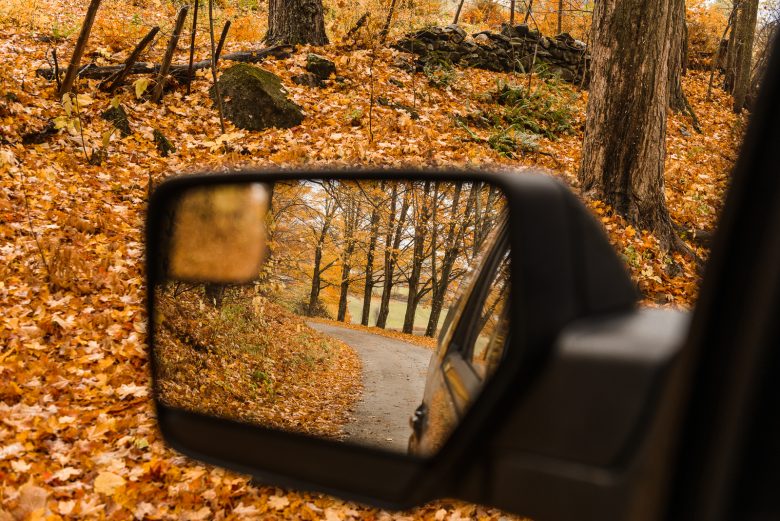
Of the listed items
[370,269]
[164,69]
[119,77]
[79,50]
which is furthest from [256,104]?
[370,269]

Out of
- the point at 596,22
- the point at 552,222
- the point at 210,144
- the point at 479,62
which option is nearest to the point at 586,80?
the point at 479,62

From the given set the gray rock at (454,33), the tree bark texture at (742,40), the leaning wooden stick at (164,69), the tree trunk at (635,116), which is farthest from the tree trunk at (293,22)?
the tree bark texture at (742,40)

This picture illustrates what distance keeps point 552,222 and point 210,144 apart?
816 centimetres

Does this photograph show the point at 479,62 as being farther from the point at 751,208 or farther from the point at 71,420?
the point at 751,208

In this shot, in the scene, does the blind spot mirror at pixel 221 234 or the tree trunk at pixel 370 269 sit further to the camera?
the blind spot mirror at pixel 221 234

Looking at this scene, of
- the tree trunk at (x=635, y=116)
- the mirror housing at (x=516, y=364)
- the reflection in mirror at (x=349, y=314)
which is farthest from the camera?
the tree trunk at (x=635, y=116)

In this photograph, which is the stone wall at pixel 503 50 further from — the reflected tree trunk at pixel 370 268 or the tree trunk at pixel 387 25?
the reflected tree trunk at pixel 370 268

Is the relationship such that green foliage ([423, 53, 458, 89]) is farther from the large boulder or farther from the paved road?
the paved road

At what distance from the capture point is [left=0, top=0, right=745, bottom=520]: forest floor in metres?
3.46

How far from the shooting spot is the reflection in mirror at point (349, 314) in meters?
0.98

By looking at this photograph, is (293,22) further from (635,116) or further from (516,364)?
(516,364)

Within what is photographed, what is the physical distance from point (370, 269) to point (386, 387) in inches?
9.8

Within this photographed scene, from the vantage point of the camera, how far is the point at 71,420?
3.96 metres

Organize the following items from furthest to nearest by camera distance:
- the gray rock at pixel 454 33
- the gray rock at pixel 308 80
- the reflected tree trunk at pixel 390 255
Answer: the gray rock at pixel 454 33, the gray rock at pixel 308 80, the reflected tree trunk at pixel 390 255
